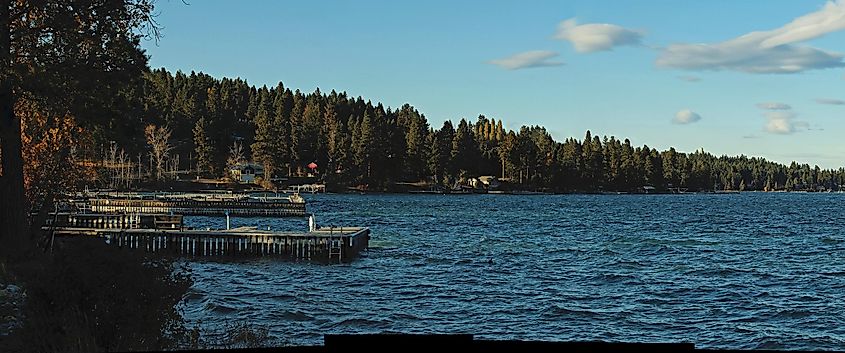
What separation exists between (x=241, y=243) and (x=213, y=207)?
142 feet

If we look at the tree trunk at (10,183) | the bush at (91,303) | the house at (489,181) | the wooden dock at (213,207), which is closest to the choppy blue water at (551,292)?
the tree trunk at (10,183)

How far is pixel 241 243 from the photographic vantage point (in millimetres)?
42906

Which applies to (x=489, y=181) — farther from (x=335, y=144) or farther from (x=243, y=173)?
(x=243, y=173)

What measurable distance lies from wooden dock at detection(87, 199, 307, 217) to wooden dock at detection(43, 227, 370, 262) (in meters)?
37.9

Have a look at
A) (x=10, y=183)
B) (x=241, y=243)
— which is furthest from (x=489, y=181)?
(x=10, y=183)

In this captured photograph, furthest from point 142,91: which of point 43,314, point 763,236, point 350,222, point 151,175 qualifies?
point 151,175

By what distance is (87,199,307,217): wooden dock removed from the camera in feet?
267

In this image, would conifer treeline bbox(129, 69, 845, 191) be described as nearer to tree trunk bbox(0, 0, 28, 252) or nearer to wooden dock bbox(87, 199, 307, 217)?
wooden dock bbox(87, 199, 307, 217)

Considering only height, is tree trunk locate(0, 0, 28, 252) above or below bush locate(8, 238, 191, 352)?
above

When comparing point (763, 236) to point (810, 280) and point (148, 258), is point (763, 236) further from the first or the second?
point (148, 258)

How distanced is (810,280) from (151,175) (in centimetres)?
13069

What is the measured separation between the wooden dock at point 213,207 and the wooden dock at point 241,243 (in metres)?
37.9

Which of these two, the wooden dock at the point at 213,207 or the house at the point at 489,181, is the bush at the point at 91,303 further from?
the house at the point at 489,181

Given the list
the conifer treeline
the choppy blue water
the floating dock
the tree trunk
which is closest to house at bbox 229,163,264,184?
the conifer treeline
